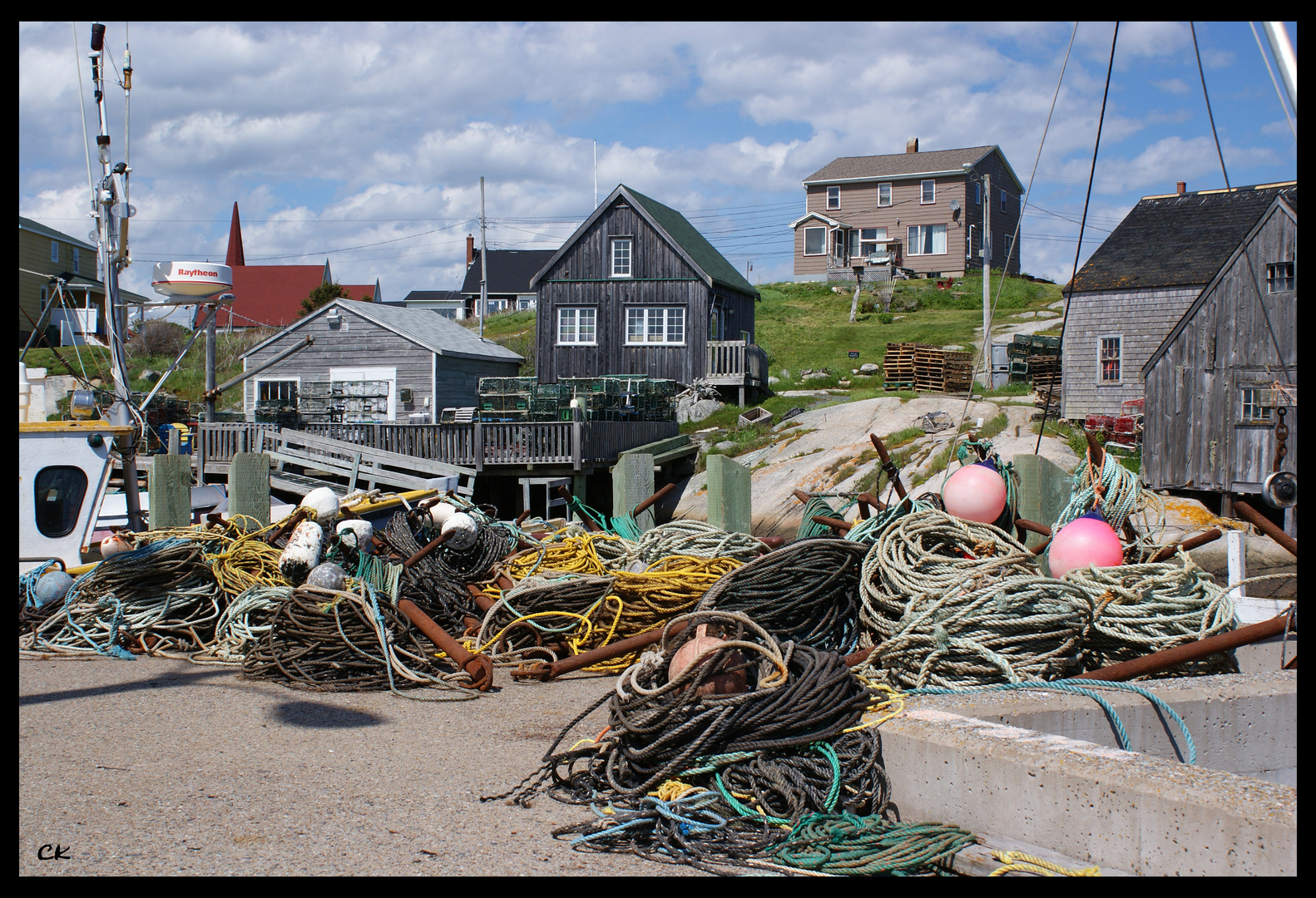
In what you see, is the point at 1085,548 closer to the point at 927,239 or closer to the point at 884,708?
the point at 884,708

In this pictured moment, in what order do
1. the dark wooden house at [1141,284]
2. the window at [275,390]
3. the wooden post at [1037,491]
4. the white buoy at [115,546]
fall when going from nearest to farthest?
1. the white buoy at [115,546]
2. the wooden post at [1037,491]
3. the dark wooden house at [1141,284]
4. the window at [275,390]

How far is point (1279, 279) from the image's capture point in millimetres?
21266

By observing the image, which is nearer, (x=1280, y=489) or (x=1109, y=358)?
(x=1280, y=489)

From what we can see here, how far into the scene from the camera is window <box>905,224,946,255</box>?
50.7m

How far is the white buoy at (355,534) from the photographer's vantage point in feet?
28.4

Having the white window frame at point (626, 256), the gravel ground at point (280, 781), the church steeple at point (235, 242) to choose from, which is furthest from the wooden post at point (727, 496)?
the church steeple at point (235, 242)

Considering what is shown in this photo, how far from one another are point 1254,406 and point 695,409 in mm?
14980

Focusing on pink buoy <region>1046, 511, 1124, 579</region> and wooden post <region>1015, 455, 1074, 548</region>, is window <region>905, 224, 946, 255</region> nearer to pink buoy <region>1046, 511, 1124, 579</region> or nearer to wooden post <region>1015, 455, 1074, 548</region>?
wooden post <region>1015, 455, 1074, 548</region>

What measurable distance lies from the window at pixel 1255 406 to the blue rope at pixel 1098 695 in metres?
19.2

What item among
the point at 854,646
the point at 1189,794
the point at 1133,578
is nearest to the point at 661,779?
the point at 1189,794

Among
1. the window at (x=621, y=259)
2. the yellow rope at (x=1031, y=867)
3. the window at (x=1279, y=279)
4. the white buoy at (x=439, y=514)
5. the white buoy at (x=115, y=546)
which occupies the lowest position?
the yellow rope at (x=1031, y=867)

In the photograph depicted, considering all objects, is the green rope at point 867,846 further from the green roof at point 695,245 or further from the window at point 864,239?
the window at point 864,239

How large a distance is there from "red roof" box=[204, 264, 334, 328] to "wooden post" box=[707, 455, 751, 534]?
5230cm

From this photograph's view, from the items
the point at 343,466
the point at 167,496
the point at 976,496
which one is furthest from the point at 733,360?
the point at 976,496
